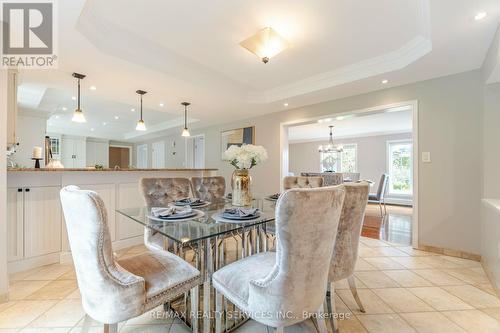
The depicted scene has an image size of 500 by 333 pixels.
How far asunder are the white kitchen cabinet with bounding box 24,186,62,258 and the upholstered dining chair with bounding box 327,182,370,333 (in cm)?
293

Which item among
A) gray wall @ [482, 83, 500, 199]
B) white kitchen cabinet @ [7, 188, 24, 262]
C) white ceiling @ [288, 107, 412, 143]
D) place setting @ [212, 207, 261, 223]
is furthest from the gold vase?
white ceiling @ [288, 107, 412, 143]

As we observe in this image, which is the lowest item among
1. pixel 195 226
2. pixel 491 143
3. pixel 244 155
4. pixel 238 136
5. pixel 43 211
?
pixel 43 211

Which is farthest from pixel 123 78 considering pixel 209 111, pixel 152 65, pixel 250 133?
pixel 250 133

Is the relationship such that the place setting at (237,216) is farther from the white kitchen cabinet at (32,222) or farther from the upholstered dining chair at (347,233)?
the white kitchen cabinet at (32,222)

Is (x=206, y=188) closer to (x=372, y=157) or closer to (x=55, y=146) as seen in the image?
(x=372, y=157)

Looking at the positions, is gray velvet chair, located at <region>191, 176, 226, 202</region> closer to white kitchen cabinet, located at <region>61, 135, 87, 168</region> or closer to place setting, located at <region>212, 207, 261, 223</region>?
place setting, located at <region>212, 207, 261, 223</region>

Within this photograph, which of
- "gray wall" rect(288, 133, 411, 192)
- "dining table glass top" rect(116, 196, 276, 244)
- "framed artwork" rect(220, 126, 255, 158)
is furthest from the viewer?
"gray wall" rect(288, 133, 411, 192)

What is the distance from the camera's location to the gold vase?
6.39 feet

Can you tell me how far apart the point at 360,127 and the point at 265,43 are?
19.5ft

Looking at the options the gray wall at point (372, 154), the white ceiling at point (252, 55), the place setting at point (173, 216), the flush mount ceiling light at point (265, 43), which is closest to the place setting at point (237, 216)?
the place setting at point (173, 216)

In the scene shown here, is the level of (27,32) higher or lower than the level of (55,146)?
higher

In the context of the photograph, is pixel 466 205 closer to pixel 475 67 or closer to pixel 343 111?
pixel 475 67

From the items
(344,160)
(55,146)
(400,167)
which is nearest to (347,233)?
(400,167)

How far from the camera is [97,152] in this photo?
9.35m
